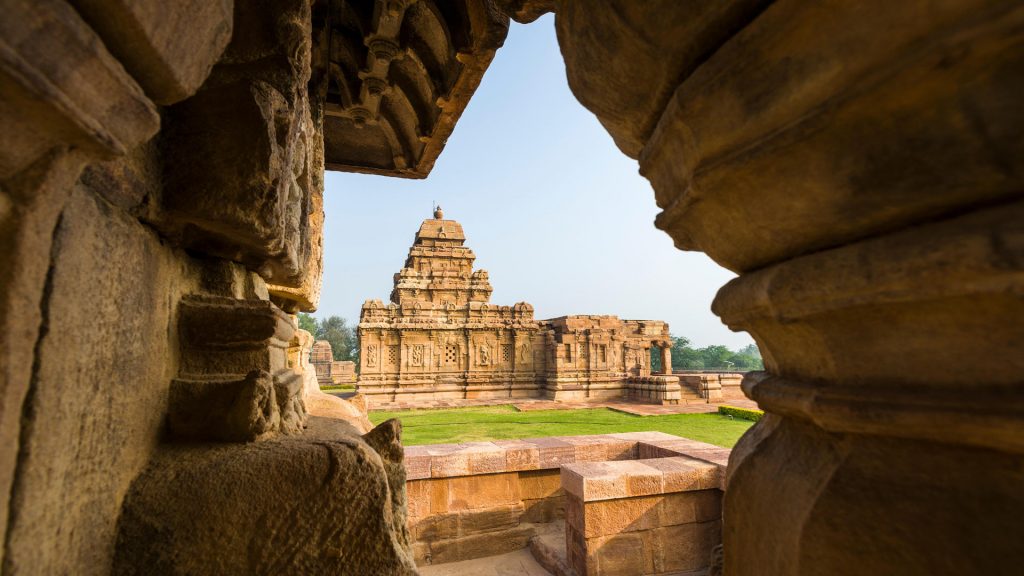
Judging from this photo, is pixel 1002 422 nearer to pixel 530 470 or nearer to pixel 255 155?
pixel 255 155

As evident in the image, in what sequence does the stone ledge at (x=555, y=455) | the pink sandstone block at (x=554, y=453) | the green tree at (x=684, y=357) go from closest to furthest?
the stone ledge at (x=555, y=455)
the pink sandstone block at (x=554, y=453)
the green tree at (x=684, y=357)

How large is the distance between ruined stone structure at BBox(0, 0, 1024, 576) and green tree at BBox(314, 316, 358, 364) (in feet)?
142

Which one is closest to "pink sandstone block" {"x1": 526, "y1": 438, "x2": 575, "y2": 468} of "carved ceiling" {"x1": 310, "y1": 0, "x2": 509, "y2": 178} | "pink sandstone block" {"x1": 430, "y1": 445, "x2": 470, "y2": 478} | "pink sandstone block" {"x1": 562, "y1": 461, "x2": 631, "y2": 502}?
"pink sandstone block" {"x1": 430, "y1": 445, "x2": 470, "y2": 478}

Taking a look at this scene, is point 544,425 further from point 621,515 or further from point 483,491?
point 621,515

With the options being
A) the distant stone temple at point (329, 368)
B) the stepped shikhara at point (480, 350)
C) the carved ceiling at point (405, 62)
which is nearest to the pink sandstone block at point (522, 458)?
the carved ceiling at point (405, 62)

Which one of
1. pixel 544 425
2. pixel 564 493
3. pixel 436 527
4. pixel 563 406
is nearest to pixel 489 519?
pixel 436 527

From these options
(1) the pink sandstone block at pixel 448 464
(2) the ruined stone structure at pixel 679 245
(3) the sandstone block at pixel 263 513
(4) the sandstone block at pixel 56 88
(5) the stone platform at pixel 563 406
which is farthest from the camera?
(5) the stone platform at pixel 563 406

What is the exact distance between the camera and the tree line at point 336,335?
46097mm

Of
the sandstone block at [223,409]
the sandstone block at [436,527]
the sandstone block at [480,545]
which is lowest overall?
the sandstone block at [480,545]

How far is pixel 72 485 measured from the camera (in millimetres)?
731

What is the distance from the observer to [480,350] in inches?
616

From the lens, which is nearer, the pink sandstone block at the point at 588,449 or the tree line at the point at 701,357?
the pink sandstone block at the point at 588,449

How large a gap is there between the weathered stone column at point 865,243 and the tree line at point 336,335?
1666 inches

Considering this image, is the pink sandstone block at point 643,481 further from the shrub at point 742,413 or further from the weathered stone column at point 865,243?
the shrub at point 742,413
